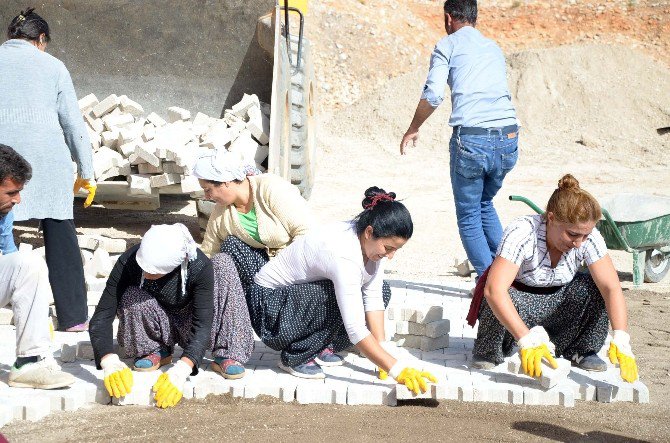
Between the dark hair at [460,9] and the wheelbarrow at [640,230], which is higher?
the dark hair at [460,9]

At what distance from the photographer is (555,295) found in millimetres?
4598

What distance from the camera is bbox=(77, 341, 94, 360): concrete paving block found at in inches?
188

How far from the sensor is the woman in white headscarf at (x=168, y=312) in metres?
4.18

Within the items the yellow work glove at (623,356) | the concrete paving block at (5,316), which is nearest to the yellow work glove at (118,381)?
the concrete paving block at (5,316)

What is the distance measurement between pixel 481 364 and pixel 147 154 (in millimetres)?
3512

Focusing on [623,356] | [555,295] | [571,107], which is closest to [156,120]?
[555,295]

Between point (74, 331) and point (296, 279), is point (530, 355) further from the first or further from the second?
point (74, 331)

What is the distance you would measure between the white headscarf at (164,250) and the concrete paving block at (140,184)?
3226mm

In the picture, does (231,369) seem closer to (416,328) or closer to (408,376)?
(408,376)

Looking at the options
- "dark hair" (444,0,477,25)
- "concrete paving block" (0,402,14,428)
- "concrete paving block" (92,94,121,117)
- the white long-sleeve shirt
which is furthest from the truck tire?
"concrete paving block" (0,402,14,428)

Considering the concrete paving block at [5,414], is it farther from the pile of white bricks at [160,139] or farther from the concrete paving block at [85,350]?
the pile of white bricks at [160,139]

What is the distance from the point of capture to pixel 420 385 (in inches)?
166

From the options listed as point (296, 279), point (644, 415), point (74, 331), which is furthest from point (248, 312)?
point (644, 415)

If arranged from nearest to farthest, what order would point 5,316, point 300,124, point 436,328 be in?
1. point 436,328
2. point 5,316
3. point 300,124
